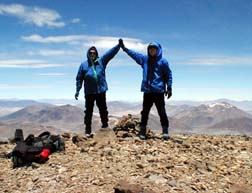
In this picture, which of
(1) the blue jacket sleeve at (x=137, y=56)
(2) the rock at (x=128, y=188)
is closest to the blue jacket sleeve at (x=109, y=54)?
(1) the blue jacket sleeve at (x=137, y=56)

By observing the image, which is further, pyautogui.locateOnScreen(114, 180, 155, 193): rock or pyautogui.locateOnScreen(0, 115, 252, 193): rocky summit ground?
pyautogui.locateOnScreen(0, 115, 252, 193): rocky summit ground

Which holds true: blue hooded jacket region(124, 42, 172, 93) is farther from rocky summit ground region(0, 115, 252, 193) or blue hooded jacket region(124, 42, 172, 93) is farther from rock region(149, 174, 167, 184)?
rock region(149, 174, 167, 184)

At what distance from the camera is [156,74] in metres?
13.6

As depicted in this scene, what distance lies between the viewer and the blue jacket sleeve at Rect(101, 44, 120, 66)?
47.6 feet

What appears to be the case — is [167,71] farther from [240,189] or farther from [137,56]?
[240,189]

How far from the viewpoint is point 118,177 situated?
34.3 ft

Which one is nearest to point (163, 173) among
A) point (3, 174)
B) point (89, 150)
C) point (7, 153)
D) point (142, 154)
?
point (142, 154)

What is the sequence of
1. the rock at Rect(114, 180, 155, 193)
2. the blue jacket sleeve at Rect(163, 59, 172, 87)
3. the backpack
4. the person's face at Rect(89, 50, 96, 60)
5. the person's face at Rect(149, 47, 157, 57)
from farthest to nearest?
the person's face at Rect(89, 50, 96, 60), the blue jacket sleeve at Rect(163, 59, 172, 87), the person's face at Rect(149, 47, 157, 57), the backpack, the rock at Rect(114, 180, 155, 193)

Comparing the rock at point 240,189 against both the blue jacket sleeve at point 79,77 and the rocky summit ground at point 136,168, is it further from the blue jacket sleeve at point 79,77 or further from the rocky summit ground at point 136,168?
the blue jacket sleeve at point 79,77

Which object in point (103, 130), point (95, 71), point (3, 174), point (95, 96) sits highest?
point (95, 71)

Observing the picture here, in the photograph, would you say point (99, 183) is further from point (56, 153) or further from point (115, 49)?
point (115, 49)

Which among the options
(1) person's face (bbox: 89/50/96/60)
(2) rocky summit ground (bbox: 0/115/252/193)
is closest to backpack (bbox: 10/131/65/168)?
(2) rocky summit ground (bbox: 0/115/252/193)

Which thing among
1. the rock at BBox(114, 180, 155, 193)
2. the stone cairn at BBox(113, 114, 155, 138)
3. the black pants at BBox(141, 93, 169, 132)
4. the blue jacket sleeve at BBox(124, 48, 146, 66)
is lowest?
the rock at BBox(114, 180, 155, 193)

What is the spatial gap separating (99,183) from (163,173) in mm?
1761
